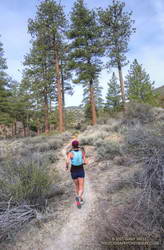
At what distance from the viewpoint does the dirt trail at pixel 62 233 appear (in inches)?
108

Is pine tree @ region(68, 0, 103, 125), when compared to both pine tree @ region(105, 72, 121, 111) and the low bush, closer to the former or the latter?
the low bush

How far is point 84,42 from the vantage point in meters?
16.3

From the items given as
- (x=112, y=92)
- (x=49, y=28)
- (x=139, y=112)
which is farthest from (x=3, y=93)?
(x=112, y=92)

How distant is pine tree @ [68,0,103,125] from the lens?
16.2 metres

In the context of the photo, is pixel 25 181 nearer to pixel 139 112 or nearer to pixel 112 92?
pixel 139 112

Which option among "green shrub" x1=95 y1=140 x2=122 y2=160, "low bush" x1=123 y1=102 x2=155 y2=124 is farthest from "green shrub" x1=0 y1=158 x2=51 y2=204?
"low bush" x1=123 y1=102 x2=155 y2=124

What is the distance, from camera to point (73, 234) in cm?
296

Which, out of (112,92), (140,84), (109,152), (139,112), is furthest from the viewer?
(112,92)

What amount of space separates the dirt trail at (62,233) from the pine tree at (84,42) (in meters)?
14.5

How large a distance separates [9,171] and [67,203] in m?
1.76

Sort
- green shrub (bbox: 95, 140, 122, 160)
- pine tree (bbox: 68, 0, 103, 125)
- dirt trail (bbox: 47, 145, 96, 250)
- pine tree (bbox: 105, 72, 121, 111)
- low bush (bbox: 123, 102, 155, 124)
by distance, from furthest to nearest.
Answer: pine tree (bbox: 105, 72, 121, 111), pine tree (bbox: 68, 0, 103, 125), low bush (bbox: 123, 102, 155, 124), green shrub (bbox: 95, 140, 122, 160), dirt trail (bbox: 47, 145, 96, 250)

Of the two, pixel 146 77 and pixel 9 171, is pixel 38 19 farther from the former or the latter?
pixel 146 77

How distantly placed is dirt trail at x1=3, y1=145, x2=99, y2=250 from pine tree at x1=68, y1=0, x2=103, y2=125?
47.7 feet

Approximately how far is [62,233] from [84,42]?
56.9 feet
